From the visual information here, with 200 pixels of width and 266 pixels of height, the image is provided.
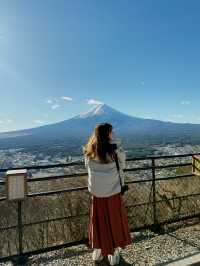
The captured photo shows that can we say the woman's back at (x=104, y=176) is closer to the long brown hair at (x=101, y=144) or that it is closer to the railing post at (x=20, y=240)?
the long brown hair at (x=101, y=144)

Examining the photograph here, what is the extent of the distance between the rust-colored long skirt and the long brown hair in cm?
56

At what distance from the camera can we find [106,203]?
15.3ft

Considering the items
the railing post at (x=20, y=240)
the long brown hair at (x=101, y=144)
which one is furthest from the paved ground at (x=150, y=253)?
the long brown hair at (x=101, y=144)

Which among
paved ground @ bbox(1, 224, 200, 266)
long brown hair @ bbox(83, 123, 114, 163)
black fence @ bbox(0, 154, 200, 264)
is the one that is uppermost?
long brown hair @ bbox(83, 123, 114, 163)

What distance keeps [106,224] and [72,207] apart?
6.55 ft

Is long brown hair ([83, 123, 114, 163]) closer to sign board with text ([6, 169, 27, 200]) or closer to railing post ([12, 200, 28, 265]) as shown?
sign board with text ([6, 169, 27, 200])

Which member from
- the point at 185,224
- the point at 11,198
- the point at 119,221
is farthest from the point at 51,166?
the point at 185,224

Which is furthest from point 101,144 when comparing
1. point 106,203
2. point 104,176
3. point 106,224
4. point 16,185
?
point 16,185

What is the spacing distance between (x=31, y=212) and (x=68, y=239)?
3.17 ft

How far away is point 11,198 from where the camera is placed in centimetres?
480

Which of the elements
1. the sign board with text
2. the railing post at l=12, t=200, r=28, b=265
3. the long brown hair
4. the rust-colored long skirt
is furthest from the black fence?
the long brown hair

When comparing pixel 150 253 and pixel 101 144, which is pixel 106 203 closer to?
pixel 101 144

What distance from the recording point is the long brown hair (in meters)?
4.46

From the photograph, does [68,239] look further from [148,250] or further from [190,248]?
[190,248]
